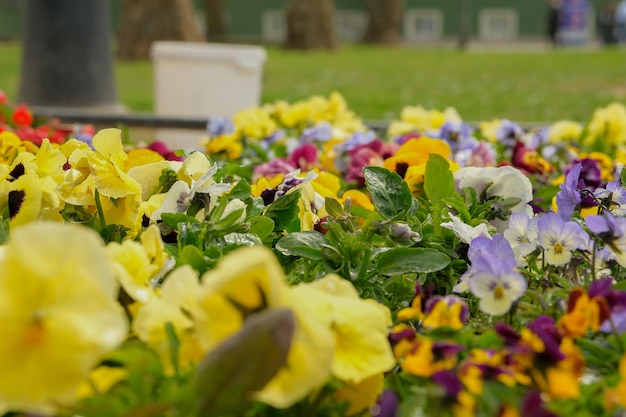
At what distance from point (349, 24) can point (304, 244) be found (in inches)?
1547

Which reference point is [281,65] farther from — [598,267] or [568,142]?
[598,267]

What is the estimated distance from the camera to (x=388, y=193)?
5.55 feet

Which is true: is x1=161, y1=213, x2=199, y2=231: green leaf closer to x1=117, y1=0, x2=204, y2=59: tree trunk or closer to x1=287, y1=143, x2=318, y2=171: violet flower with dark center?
x1=287, y1=143, x2=318, y2=171: violet flower with dark center

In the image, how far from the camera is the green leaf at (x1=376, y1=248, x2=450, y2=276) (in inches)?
57.8

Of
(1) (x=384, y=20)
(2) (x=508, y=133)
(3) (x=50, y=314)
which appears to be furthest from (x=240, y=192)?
(1) (x=384, y=20)

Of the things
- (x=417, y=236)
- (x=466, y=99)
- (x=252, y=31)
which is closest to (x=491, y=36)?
(x=252, y=31)

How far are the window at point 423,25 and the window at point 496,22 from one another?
1580 millimetres

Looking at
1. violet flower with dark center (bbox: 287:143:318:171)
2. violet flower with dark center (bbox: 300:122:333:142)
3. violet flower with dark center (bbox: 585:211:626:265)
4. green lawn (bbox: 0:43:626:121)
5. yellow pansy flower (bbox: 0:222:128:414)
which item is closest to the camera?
yellow pansy flower (bbox: 0:222:128:414)

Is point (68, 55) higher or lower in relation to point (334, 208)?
lower

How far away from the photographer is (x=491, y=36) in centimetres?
3912

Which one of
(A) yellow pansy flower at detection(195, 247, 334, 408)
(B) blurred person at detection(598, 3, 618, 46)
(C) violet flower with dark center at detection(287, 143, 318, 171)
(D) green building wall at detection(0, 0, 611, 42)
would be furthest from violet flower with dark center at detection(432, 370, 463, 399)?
(D) green building wall at detection(0, 0, 611, 42)

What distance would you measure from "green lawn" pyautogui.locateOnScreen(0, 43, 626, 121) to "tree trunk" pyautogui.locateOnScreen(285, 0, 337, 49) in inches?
33.4

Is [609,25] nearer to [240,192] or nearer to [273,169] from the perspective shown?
[273,169]

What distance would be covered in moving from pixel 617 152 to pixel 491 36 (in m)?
36.6
